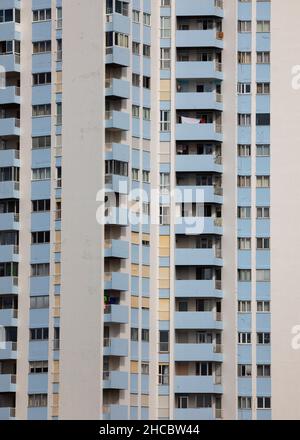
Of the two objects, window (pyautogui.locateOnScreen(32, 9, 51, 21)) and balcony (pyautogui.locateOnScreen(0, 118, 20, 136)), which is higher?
window (pyautogui.locateOnScreen(32, 9, 51, 21))

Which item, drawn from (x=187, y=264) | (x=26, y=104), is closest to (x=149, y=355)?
(x=187, y=264)

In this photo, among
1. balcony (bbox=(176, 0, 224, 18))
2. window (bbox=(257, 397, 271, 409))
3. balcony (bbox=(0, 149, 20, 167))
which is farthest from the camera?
balcony (bbox=(176, 0, 224, 18))

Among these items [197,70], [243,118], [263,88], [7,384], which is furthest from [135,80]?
[7,384]

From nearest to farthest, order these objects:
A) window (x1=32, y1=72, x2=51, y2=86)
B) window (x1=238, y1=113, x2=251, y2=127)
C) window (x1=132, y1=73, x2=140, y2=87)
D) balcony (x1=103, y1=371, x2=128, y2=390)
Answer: balcony (x1=103, y1=371, x2=128, y2=390) < window (x1=32, y1=72, x2=51, y2=86) < window (x1=132, y1=73, x2=140, y2=87) < window (x1=238, y1=113, x2=251, y2=127)

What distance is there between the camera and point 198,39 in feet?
490

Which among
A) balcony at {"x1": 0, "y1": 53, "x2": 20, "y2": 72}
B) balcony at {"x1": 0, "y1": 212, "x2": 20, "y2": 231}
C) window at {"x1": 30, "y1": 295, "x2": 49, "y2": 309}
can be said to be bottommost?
window at {"x1": 30, "y1": 295, "x2": 49, "y2": 309}

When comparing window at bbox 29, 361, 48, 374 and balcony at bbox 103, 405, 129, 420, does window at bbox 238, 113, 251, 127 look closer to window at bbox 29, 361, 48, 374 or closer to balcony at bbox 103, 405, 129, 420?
balcony at bbox 103, 405, 129, 420

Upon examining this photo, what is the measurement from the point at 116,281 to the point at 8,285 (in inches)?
243

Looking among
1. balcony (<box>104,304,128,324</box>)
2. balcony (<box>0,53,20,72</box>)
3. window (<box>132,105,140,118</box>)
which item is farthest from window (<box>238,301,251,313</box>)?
balcony (<box>0,53,20,72</box>)

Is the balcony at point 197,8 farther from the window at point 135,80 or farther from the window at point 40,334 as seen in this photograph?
the window at point 40,334

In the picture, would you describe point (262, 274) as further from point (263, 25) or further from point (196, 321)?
point (263, 25)

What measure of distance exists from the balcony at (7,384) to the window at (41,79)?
54.8 feet

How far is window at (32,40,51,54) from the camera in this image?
478 ft

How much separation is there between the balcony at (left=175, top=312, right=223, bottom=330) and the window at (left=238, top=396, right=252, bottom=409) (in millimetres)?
4272
